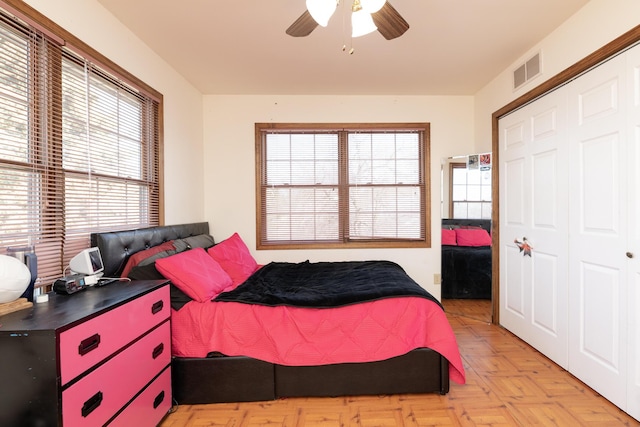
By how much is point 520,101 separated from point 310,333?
A: 8.84 feet

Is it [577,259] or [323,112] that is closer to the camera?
[577,259]

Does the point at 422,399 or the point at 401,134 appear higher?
the point at 401,134

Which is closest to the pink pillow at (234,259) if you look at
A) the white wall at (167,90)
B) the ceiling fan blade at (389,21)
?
the white wall at (167,90)

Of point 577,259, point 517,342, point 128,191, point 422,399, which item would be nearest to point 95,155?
point 128,191

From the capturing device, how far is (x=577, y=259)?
224cm

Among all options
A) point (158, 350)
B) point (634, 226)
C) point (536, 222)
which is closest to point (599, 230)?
point (634, 226)

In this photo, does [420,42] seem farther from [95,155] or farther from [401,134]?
[95,155]

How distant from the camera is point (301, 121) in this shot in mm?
3758

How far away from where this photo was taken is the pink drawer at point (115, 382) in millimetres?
1194

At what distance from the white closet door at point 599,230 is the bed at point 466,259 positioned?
120 centimetres

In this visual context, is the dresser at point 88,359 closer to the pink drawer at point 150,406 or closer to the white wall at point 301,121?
the pink drawer at point 150,406

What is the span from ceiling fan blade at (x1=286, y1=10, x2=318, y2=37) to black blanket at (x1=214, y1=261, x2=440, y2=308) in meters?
1.67

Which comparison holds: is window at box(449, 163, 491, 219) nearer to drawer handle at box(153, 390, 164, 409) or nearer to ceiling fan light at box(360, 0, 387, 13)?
ceiling fan light at box(360, 0, 387, 13)

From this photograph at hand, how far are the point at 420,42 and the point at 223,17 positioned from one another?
5.03 ft
